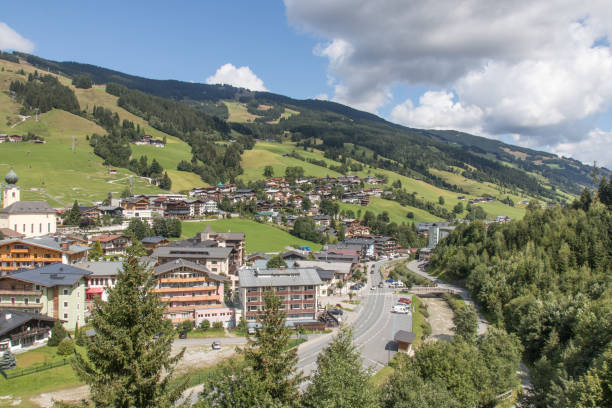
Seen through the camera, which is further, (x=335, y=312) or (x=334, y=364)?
(x=335, y=312)

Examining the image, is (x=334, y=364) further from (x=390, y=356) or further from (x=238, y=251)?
(x=238, y=251)

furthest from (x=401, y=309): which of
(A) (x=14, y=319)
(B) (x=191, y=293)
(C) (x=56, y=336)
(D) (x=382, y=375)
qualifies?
(A) (x=14, y=319)

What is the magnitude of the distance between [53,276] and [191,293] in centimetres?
1817

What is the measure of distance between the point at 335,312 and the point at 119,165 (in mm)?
124808

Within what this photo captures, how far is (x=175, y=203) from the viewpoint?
404 feet

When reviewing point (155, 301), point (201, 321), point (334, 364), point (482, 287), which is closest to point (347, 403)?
point (334, 364)

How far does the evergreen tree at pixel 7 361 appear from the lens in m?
38.0

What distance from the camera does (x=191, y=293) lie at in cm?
6072

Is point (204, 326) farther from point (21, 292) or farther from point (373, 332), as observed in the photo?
point (373, 332)

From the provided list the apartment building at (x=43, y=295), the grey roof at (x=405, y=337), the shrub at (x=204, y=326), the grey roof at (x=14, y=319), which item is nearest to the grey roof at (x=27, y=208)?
the apartment building at (x=43, y=295)

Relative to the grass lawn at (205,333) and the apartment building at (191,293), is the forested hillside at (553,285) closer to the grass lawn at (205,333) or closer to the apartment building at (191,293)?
the grass lawn at (205,333)

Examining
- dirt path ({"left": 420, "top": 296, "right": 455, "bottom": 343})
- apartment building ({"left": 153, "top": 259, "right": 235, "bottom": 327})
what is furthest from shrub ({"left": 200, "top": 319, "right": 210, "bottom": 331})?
dirt path ({"left": 420, "top": 296, "right": 455, "bottom": 343})

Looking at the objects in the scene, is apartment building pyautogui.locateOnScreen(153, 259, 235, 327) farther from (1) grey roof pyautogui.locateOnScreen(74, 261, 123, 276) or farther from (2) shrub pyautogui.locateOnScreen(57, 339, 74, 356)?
(2) shrub pyautogui.locateOnScreen(57, 339, 74, 356)

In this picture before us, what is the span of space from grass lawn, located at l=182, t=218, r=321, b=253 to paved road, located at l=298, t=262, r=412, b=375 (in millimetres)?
31719
